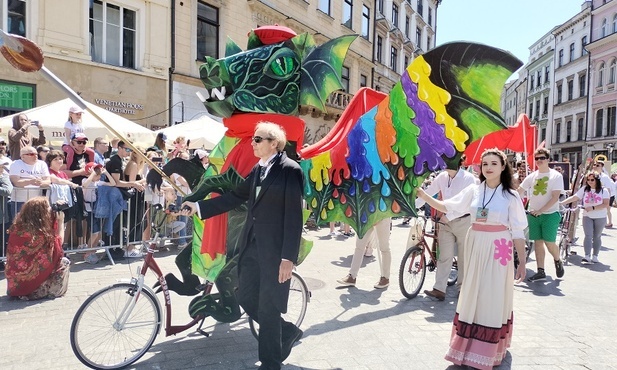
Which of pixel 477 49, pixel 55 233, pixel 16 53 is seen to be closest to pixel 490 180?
pixel 477 49

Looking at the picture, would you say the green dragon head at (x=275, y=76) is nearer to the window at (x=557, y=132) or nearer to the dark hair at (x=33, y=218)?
the dark hair at (x=33, y=218)

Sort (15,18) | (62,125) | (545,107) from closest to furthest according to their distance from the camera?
(62,125) < (15,18) < (545,107)

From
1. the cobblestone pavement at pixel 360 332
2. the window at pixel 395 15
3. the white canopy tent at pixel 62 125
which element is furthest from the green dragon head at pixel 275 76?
the window at pixel 395 15

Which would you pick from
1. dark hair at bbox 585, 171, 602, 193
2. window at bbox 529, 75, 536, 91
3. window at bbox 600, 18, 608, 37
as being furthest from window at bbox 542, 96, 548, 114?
dark hair at bbox 585, 171, 602, 193

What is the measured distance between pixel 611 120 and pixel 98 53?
3747cm

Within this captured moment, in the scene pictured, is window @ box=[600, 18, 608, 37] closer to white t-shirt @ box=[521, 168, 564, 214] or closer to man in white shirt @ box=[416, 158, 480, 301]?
white t-shirt @ box=[521, 168, 564, 214]

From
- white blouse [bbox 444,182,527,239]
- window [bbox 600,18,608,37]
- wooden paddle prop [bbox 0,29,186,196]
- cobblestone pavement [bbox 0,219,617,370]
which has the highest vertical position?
window [bbox 600,18,608,37]

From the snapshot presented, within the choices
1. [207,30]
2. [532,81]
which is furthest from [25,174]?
[532,81]

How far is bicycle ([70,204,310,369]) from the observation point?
3.16 meters

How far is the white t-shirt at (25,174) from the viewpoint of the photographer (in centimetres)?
584

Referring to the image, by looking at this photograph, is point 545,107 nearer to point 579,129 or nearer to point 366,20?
point 579,129

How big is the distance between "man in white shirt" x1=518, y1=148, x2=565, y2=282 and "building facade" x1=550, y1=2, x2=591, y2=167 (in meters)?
37.6

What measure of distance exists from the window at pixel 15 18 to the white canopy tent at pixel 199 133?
4531 mm

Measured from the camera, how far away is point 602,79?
36938mm
